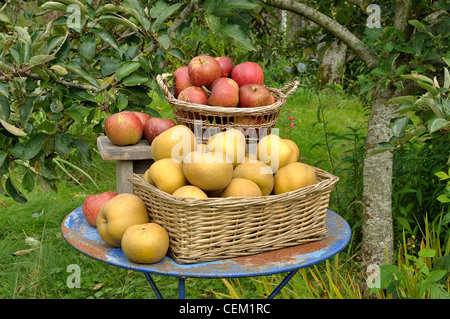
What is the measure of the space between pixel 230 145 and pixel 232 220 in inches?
11.6

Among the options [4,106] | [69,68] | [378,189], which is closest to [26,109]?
[4,106]

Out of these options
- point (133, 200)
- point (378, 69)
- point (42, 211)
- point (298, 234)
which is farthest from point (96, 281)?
point (378, 69)

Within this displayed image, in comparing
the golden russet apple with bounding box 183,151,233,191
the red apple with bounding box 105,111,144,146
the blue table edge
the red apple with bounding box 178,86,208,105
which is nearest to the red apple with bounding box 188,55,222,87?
the red apple with bounding box 178,86,208,105

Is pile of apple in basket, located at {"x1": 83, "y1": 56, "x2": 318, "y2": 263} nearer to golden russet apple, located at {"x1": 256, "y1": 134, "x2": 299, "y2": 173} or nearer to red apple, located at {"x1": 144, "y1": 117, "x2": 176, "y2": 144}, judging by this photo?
golden russet apple, located at {"x1": 256, "y1": 134, "x2": 299, "y2": 173}

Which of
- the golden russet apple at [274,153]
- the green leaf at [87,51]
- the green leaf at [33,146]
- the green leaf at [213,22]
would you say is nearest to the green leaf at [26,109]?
the green leaf at [33,146]

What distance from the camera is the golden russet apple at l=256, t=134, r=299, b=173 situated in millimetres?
1658

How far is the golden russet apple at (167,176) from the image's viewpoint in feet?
4.91

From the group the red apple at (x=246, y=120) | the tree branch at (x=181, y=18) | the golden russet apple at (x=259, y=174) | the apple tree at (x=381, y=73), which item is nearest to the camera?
the golden russet apple at (x=259, y=174)

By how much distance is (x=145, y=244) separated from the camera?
135 centimetres

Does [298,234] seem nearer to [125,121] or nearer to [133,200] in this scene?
[133,200]

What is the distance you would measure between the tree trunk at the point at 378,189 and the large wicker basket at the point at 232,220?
2.75 ft

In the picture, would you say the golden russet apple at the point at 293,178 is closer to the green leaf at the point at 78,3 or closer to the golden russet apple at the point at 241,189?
the golden russet apple at the point at 241,189

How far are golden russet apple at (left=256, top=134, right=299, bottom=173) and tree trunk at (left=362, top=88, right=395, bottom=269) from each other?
0.77 metres

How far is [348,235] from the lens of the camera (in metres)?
1.64
